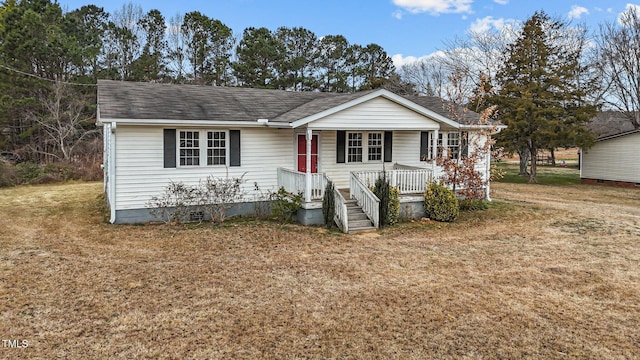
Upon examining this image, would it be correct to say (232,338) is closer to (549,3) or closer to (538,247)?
(538,247)

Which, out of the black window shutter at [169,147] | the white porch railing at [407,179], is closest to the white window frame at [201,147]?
the black window shutter at [169,147]

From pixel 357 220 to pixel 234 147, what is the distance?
4.25m

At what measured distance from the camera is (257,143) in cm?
1262

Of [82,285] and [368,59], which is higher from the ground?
[368,59]

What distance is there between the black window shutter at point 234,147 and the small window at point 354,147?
151 inches

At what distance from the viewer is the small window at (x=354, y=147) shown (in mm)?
14023

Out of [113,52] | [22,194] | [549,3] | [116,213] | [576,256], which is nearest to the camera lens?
[576,256]

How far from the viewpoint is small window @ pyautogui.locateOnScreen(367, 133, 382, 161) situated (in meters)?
14.4

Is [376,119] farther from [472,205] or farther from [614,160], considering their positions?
[614,160]

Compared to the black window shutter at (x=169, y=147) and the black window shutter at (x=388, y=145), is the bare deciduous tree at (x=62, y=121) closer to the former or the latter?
the black window shutter at (x=169, y=147)

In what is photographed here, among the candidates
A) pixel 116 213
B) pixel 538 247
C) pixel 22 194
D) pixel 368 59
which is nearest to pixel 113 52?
pixel 22 194

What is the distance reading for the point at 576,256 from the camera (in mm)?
8797

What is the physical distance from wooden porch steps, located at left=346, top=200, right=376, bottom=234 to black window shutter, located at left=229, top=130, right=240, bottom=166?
12.0 ft

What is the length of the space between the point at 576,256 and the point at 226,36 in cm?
3188
